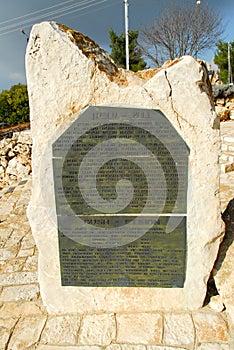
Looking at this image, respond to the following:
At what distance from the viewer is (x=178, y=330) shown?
2012 millimetres

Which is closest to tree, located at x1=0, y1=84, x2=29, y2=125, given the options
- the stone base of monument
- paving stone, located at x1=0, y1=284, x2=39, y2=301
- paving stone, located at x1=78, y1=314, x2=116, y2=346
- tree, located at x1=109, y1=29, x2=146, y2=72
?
tree, located at x1=109, y1=29, x2=146, y2=72

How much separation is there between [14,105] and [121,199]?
14.7 metres

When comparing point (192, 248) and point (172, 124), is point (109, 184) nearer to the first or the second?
point (172, 124)

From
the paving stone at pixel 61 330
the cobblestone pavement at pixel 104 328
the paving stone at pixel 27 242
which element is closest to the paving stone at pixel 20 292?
the cobblestone pavement at pixel 104 328

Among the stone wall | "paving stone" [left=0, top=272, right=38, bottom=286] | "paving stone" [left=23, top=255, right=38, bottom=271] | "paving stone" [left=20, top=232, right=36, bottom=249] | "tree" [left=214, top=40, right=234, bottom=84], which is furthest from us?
"tree" [left=214, top=40, right=234, bottom=84]

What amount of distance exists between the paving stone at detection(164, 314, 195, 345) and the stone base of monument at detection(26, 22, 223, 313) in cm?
10

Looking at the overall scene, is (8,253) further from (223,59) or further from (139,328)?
(223,59)

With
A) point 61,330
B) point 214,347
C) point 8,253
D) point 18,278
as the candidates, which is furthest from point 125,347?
point 8,253

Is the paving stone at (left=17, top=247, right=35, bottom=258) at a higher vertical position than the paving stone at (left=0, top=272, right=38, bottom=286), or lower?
higher

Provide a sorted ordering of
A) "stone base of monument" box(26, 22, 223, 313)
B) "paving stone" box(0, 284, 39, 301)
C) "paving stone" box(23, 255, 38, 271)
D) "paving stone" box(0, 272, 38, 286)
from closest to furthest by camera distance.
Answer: "stone base of monument" box(26, 22, 223, 313), "paving stone" box(0, 284, 39, 301), "paving stone" box(0, 272, 38, 286), "paving stone" box(23, 255, 38, 271)

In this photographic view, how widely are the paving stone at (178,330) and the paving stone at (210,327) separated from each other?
2.1 inches

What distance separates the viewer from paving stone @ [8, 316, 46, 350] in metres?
1.98

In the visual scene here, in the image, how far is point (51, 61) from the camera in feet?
6.06

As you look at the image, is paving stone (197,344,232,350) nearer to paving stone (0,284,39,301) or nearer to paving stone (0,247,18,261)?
paving stone (0,284,39,301)
